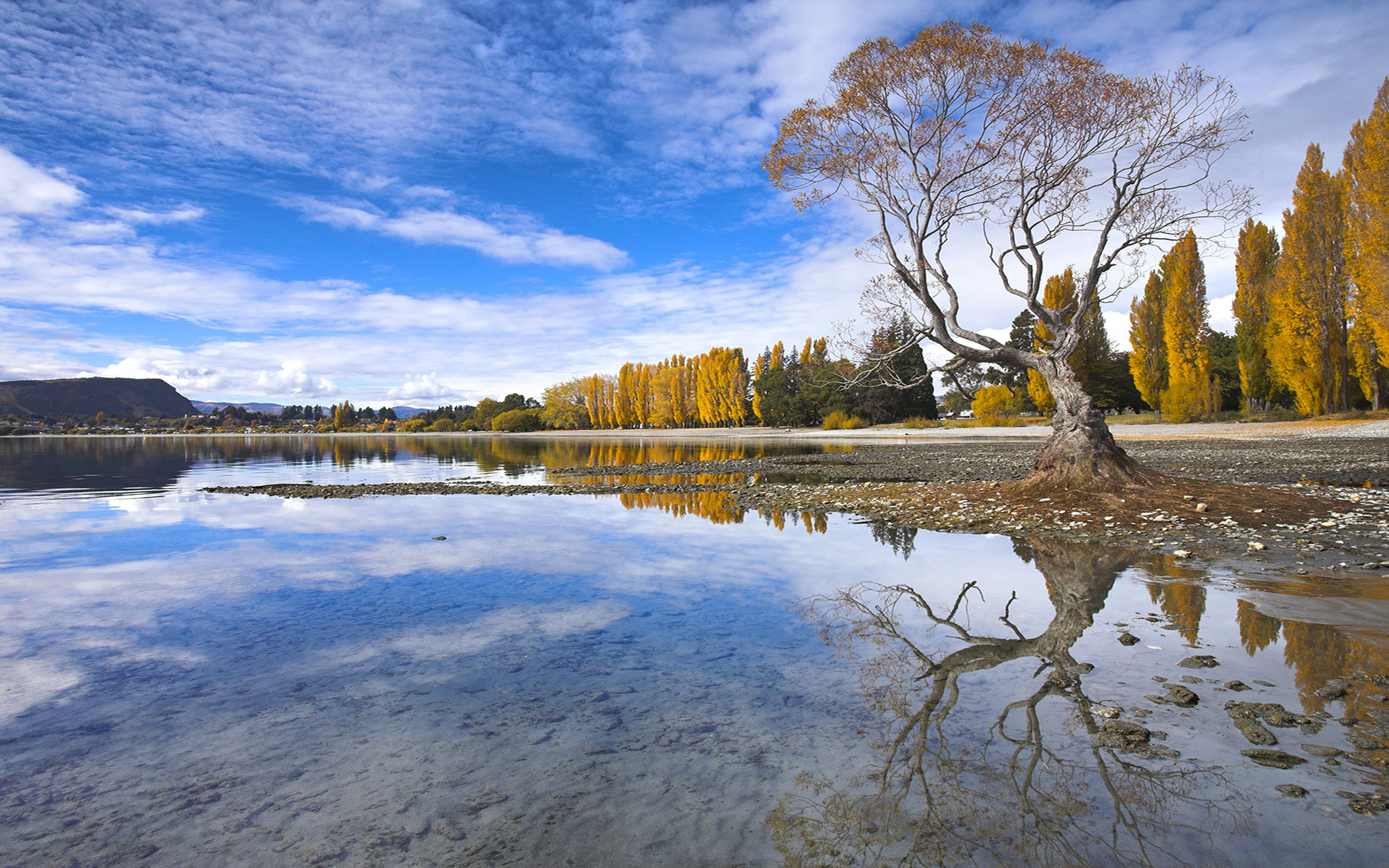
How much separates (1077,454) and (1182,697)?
829 cm

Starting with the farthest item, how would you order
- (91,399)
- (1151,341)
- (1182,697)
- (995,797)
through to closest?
(91,399) → (1151,341) → (1182,697) → (995,797)

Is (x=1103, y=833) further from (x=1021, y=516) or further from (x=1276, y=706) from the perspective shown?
(x=1021, y=516)

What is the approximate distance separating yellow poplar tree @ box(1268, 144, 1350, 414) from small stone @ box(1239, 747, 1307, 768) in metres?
41.7

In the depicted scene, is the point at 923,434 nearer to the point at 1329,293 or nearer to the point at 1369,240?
the point at 1329,293

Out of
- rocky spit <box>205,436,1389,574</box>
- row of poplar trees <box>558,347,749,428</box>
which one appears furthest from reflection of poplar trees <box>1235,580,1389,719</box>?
row of poplar trees <box>558,347,749,428</box>

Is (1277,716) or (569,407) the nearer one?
(1277,716)

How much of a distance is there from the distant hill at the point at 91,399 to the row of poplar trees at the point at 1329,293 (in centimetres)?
19161

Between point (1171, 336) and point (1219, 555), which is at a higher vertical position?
point (1171, 336)

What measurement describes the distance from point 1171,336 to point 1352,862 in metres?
46.2

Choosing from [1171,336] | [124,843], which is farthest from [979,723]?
[1171,336]

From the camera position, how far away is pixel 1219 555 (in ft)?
24.0

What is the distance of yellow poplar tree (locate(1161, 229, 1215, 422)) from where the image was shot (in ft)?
128

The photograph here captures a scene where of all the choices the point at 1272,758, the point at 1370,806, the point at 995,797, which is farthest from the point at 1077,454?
the point at 995,797

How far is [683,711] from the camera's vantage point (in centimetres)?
368
